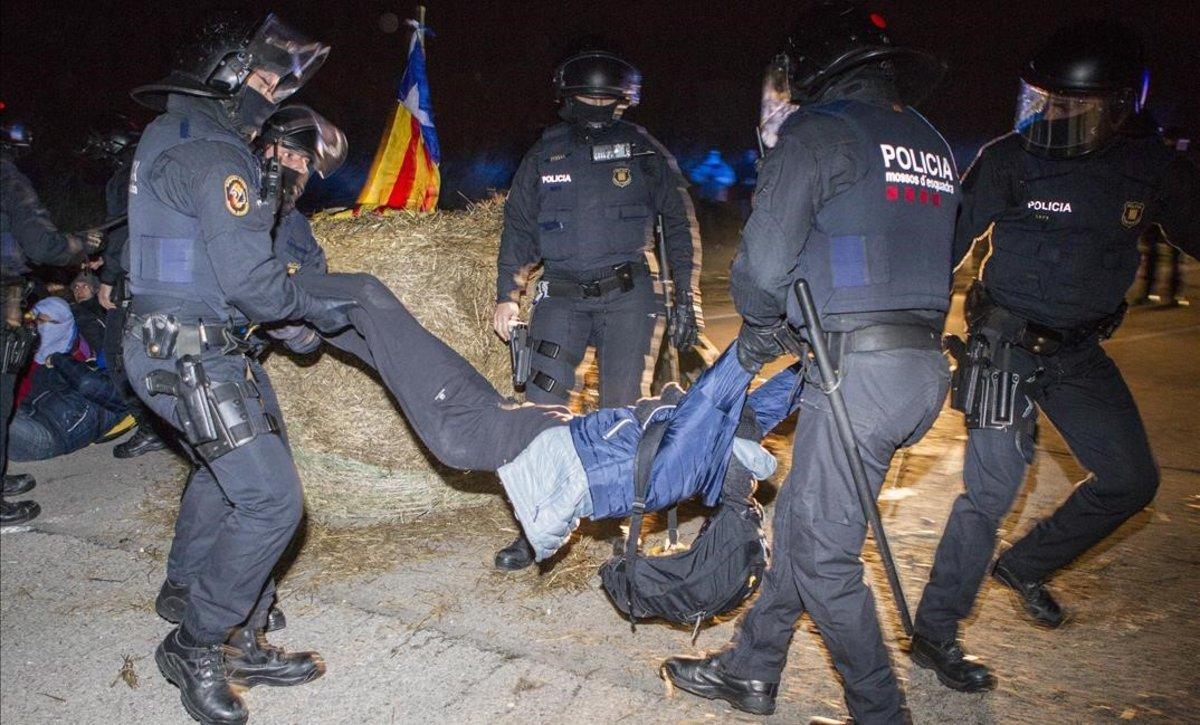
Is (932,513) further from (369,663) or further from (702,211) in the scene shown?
(702,211)

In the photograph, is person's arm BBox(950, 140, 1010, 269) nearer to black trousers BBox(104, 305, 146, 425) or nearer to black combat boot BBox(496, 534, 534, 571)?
black combat boot BBox(496, 534, 534, 571)

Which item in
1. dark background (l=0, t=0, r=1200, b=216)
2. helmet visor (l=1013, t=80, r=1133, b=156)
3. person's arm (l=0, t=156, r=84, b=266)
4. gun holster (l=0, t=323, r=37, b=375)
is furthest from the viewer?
dark background (l=0, t=0, r=1200, b=216)

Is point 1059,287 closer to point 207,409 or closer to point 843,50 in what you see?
point 843,50

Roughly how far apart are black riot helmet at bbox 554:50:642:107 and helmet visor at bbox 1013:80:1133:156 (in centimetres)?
191

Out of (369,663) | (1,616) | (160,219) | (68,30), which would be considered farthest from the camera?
(68,30)

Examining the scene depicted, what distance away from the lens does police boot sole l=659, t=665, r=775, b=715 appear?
312 centimetres

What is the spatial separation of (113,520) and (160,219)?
9.47 feet

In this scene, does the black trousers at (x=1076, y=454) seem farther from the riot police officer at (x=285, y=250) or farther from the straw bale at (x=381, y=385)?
the riot police officer at (x=285, y=250)

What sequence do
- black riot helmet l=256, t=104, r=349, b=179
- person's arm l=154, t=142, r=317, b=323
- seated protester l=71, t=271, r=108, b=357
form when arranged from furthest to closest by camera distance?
seated protester l=71, t=271, r=108, b=357
black riot helmet l=256, t=104, r=349, b=179
person's arm l=154, t=142, r=317, b=323

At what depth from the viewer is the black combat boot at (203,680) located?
320 cm

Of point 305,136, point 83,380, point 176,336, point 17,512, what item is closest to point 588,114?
point 305,136

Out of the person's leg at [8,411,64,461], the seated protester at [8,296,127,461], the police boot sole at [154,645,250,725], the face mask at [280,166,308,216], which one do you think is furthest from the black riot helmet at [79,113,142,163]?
the police boot sole at [154,645,250,725]

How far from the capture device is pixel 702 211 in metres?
21.8

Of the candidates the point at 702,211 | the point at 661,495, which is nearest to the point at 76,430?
the point at 661,495
